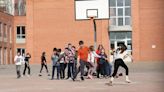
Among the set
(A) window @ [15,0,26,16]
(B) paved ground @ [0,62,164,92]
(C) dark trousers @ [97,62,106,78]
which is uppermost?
(A) window @ [15,0,26,16]

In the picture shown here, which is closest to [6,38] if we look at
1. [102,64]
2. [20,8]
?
[20,8]

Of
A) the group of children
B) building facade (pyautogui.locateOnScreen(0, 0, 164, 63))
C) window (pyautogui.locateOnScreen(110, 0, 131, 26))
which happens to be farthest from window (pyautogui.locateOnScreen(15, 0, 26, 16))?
the group of children

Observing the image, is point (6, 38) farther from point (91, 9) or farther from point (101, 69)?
point (101, 69)

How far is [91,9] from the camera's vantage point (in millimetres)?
28516

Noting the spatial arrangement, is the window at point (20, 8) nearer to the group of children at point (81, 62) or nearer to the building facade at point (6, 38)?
the building facade at point (6, 38)

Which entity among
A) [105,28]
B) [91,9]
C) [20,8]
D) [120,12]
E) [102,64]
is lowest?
[102,64]

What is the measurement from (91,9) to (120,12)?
28860mm

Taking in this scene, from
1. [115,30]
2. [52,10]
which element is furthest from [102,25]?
[52,10]

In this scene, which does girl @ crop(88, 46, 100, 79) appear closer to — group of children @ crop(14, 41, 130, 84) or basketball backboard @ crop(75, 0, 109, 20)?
group of children @ crop(14, 41, 130, 84)

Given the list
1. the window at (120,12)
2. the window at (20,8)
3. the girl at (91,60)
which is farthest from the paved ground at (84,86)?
the window at (20,8)

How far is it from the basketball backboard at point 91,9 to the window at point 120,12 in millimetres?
27524

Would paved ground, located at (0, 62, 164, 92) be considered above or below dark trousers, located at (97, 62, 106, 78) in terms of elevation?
below

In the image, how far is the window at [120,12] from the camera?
187ft

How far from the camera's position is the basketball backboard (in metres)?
28.4
